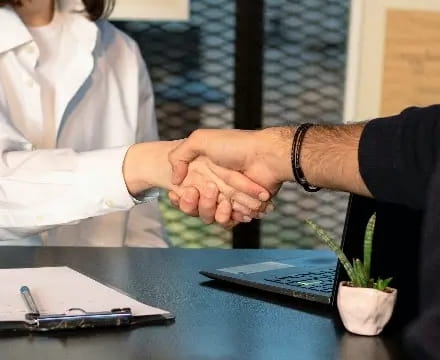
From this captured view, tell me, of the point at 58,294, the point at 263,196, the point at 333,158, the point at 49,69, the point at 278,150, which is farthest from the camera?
the point at 49,69

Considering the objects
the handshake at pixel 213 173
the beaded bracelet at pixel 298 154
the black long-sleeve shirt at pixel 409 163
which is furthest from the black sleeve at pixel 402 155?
the handshake at pixel 213 173

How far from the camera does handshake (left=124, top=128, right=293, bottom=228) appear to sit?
150cm

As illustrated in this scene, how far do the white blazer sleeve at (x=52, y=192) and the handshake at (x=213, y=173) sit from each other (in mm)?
64

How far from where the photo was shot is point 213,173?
1.61 meters

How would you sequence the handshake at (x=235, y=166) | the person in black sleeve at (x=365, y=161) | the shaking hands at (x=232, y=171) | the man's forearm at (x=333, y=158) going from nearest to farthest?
the person in black sleeve at (x=365, y=161)
the man's forearm at (x=333, y=158)
the handshake at (x=235, y=166)
the shaking hands at (x=232, y=171)

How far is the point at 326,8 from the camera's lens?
2732 millimetres

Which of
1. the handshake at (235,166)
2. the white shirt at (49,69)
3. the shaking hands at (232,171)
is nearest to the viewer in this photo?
the handshake at (235,166)

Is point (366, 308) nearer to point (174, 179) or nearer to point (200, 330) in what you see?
point (200, 330)

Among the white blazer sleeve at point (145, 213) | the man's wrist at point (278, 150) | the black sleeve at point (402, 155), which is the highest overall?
the black sleeve at point (402, 155)

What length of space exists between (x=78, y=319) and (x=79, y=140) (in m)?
0.97

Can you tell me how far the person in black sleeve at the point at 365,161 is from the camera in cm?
90

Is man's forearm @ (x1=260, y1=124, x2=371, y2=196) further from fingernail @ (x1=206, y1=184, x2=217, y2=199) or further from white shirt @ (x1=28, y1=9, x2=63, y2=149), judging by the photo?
white shirt @ (x1=28, y1=9, x2=63, y2=149)

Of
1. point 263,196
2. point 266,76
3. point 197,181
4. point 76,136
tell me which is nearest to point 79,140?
point 76,136

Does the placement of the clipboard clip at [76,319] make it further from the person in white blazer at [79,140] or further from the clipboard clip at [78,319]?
the person in white blazer at [79,140]
